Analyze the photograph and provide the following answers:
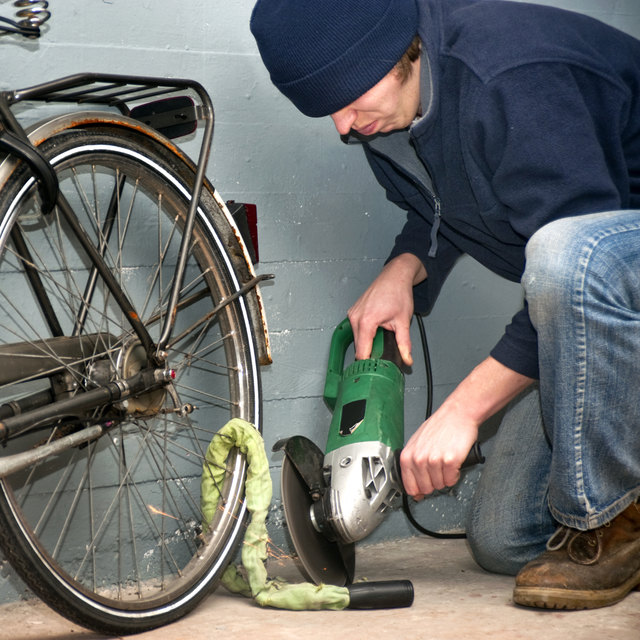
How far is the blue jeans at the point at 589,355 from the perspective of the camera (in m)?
1.31

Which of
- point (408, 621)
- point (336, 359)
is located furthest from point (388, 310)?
point (408, 621)

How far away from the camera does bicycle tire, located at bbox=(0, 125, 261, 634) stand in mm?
1477

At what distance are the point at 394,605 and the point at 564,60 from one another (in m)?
0.96

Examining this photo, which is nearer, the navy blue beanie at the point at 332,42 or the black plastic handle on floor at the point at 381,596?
the navy blue beanie at the point at 332,42

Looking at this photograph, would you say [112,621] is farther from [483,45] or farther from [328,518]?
[483,45]

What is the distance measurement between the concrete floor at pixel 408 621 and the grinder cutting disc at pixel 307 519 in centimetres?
10

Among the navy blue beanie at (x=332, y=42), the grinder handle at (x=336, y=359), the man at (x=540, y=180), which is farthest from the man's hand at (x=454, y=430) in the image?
the navy blue beanie at (x=332, y=42)

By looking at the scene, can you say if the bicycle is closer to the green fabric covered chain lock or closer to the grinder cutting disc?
the green fabric covered chain lock

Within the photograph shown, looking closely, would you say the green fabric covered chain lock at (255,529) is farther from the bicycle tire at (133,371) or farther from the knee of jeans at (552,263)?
the knee of jeans at (552,263)

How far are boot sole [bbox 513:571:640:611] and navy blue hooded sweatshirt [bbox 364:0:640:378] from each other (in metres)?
0.38

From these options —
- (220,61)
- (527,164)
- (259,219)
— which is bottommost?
(259,219)

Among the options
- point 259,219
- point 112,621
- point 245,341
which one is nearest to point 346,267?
point 259,219

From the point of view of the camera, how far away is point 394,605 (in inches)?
58.4

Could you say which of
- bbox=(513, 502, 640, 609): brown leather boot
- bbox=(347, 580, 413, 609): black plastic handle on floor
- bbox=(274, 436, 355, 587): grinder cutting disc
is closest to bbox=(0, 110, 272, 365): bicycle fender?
bbox=(274, 436, 355, 587): grinder cutting disc
